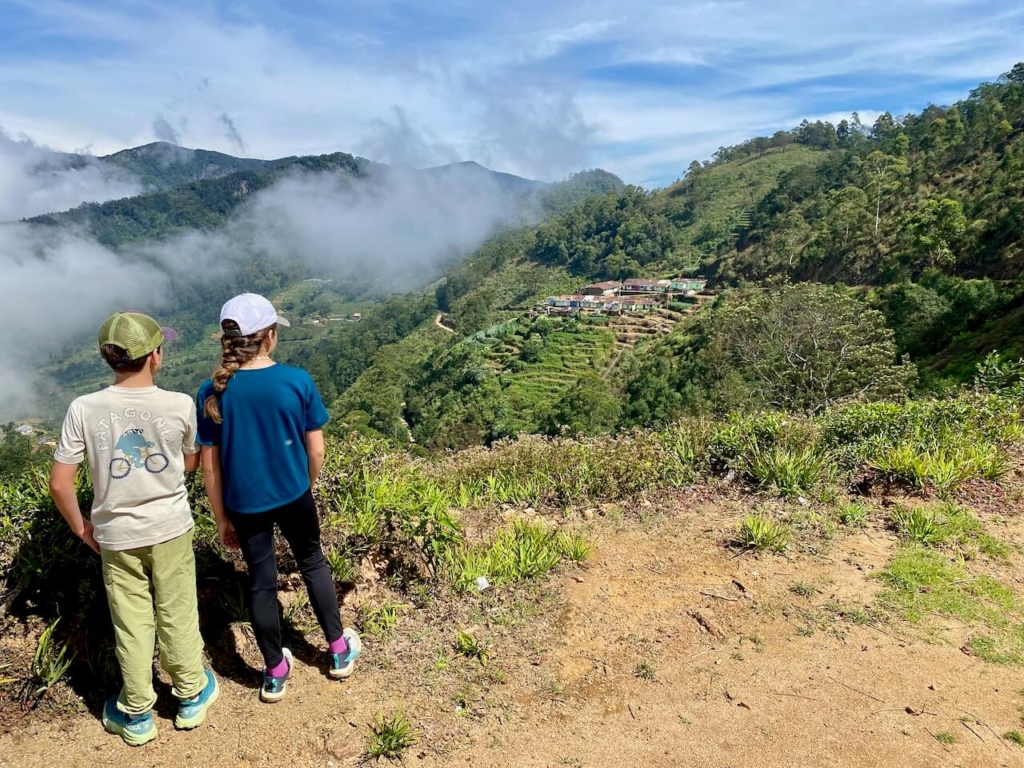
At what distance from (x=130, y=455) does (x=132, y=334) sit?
413mm

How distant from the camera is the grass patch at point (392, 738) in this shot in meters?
2.02

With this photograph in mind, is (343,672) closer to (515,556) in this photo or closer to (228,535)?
(228,535)

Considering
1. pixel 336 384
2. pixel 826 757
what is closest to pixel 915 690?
pixel 826 757

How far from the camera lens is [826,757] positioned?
6.68 feet

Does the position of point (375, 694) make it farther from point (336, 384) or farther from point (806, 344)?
point (336, 384)

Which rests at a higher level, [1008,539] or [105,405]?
[105,405]

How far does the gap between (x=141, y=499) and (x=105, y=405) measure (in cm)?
34

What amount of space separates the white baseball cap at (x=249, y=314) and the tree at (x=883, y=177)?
1770 inches

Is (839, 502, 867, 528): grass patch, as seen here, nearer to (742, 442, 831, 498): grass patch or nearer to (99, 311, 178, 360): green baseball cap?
(742, 442, 831, 498): grass patch

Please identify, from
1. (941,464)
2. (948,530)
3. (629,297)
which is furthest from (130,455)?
(629,297)

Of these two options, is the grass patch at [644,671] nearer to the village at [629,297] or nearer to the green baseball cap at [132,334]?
the green baseball cap at [132,334]

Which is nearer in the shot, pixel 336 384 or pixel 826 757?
pixel 826 757

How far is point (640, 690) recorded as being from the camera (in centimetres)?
240

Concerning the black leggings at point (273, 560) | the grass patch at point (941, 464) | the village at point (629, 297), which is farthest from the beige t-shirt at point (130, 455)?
the village at point (629, 297)
